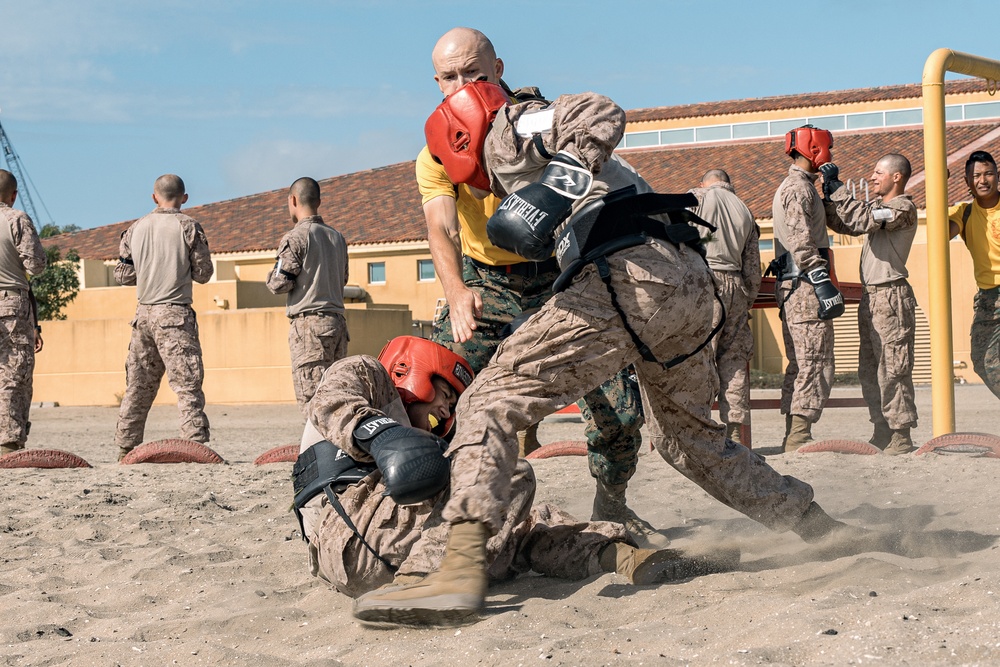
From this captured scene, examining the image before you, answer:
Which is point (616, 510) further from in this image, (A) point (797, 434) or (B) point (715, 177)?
(B) point (715, 177)

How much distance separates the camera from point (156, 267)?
836 cm

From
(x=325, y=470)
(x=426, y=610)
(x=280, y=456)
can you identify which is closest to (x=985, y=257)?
(x=280, y=456)

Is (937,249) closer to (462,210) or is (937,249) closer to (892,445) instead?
(892,445)

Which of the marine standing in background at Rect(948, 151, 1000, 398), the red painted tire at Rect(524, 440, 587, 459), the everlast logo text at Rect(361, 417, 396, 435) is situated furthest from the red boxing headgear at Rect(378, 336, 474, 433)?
the marine standing in background at Rect(948, 151, 1000, 398)

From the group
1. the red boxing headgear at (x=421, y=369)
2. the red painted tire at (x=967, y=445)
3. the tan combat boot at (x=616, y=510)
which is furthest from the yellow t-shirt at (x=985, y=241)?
the red boxing headgear at (x=421, y=369)

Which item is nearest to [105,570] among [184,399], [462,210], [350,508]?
[350,508]

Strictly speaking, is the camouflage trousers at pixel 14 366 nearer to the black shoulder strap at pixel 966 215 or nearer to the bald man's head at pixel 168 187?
the bald man's head at pixel 168 187

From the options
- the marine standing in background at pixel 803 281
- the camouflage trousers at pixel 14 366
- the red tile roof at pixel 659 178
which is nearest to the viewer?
the marine standing in background at pixel 803 281

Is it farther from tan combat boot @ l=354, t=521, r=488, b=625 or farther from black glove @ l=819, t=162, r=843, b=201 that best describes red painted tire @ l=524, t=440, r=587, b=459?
tan combat boot @ l=354, t=521, r=488, b=625

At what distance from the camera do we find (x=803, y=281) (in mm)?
7926

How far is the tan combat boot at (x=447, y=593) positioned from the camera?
3193 mm

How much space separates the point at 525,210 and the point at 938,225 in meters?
4.89

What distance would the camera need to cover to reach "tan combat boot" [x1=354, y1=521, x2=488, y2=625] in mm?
3193

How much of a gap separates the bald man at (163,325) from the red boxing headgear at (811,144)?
4.26 meters
